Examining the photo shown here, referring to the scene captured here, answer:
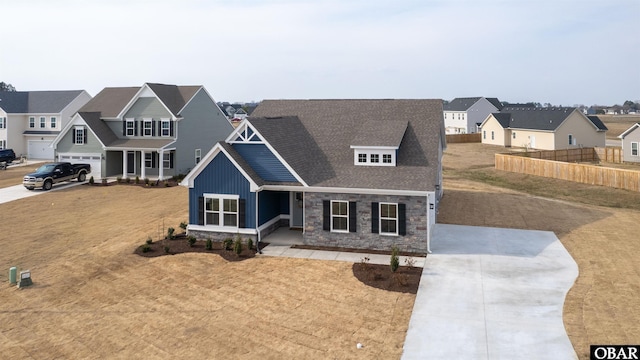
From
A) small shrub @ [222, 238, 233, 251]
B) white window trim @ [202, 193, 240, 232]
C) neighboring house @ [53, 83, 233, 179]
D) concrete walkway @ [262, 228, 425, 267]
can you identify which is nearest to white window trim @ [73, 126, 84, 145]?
neighboring house @ [53, 83, 233, 179]

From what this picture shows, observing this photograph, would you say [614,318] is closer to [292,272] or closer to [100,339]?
[292,272]

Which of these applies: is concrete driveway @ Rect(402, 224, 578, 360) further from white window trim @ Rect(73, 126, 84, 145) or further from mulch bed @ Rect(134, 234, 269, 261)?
white window trim @ Rect(73, 126, 84, 145)

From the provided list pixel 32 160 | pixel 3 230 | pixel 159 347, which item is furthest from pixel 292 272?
pixel 32 160

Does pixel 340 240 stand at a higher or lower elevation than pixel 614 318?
higher

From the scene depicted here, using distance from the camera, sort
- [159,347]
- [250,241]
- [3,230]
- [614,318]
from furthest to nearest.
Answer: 1. [3,230]
2. [250,241]
3. [614,318]
4. [159,347]

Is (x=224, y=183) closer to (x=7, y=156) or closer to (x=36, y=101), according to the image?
(x=7, y=156)

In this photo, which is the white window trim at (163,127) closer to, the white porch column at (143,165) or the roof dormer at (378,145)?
the white porch column at (143,165)
